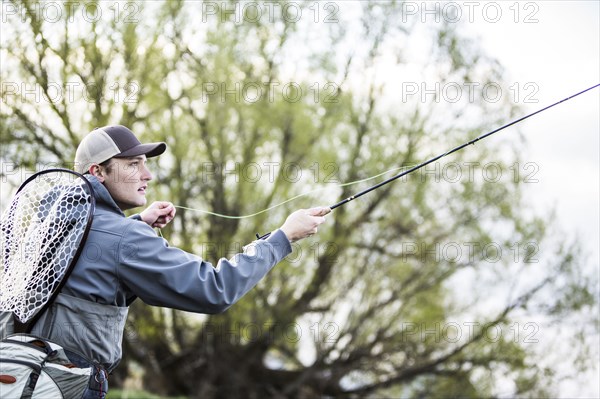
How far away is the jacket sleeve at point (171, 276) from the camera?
2646mm

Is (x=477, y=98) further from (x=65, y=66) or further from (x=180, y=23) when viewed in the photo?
(x=65, y=66)

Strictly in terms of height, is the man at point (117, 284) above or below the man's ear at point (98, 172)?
below

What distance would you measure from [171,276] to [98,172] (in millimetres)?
609

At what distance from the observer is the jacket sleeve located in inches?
104

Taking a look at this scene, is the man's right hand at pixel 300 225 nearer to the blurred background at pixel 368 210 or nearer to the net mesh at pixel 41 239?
the net mesh at pixel 41 239

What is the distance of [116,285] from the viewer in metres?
2.71

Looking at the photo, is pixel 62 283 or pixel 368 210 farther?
pixel 368 210

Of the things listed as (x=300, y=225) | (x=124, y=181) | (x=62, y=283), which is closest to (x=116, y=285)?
(x=62, y=283)

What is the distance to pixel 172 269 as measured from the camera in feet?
8.68

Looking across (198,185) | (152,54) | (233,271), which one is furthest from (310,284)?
(233,271)

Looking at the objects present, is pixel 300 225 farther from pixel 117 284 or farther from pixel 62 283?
pixel 62 283

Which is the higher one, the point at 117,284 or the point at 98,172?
the point at 98,172

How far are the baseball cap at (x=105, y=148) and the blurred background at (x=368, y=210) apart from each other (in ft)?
26.1

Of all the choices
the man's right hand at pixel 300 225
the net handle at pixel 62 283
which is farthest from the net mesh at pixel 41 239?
the man's right hand at pixel 300 225
